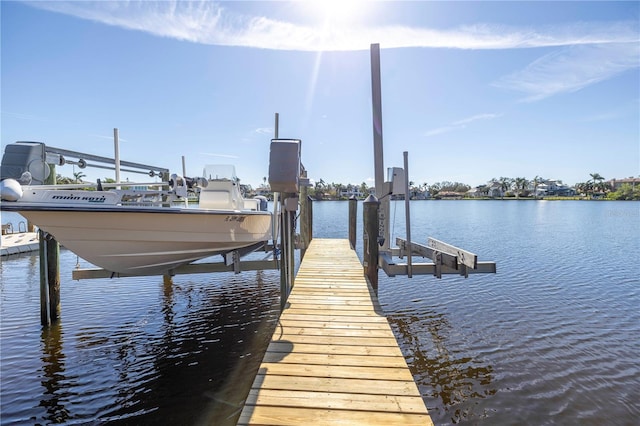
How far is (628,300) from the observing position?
29.4ft

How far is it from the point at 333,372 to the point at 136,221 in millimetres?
4437

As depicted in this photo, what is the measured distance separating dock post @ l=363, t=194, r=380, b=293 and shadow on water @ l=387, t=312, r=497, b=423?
4.76 ft

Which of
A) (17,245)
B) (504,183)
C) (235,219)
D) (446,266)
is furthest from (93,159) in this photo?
(504,183)

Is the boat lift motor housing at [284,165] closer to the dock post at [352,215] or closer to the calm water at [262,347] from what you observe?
the calm water at [262,347]

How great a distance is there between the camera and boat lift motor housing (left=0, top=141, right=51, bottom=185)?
19.8 feet

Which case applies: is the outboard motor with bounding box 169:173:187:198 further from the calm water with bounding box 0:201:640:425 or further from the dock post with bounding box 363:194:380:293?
the dock post with bounding box 363:194:380:293

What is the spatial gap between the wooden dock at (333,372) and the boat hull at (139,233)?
8.05ft

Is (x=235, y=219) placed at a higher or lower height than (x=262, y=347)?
higher

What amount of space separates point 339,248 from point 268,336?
12.7ft

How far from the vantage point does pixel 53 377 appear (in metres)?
5.23

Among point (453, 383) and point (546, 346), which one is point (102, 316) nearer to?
point (453, 383)

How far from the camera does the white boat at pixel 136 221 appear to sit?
521cm

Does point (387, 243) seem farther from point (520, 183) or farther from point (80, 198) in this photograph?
point (520, 183)

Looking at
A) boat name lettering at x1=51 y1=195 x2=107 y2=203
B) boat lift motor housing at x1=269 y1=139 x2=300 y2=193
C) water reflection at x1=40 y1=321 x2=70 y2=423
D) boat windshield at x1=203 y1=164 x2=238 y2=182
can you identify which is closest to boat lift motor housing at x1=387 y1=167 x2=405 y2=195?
boat lift motor housing at x1=269 y1=139 x2=300 y2=193
